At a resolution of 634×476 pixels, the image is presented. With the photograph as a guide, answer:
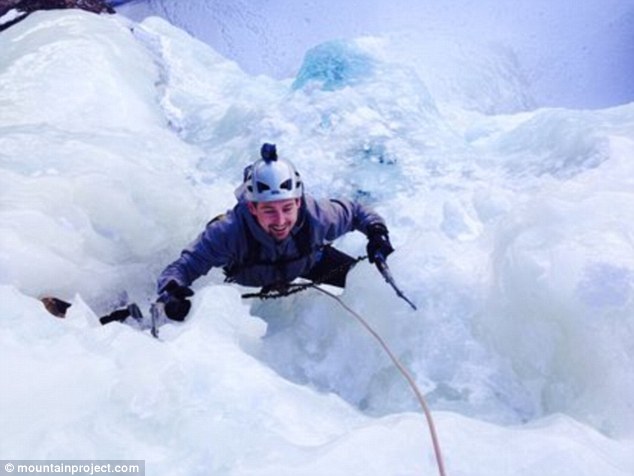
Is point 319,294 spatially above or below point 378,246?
below

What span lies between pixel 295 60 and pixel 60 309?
29.0 feet

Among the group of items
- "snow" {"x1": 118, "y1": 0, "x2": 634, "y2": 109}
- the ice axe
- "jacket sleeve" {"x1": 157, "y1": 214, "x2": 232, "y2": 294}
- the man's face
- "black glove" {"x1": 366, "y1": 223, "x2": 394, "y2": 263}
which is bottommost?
"snow" {"x1": 118, "y1": 0, "x2": 634, "y2": 109}

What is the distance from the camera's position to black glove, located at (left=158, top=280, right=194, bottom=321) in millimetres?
2945

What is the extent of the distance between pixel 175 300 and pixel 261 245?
552 mm

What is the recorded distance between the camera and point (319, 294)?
3.54m

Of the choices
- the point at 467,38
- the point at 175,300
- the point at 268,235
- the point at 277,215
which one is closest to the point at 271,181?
the point at 277,215

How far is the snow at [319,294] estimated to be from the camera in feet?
6.28

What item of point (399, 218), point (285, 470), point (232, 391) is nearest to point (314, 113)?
point (399, 218)

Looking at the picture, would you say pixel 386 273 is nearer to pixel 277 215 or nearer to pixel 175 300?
pixel 277 215

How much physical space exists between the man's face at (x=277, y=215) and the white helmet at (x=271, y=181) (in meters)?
0.03

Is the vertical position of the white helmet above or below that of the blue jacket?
above

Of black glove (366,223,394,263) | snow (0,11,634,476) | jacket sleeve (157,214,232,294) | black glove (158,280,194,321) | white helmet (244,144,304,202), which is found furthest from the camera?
black glove (366,223,394,263)

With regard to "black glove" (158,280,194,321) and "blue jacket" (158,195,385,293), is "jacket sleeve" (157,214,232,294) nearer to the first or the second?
"blue jacket" (158,195,385,293)

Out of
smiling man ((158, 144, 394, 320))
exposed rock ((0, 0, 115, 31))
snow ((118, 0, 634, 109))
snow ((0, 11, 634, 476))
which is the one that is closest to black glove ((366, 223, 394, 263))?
smiling man ((158, 144, 394, 320))
